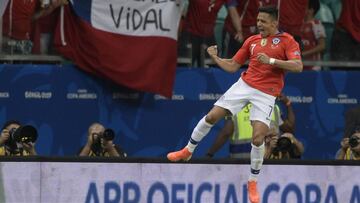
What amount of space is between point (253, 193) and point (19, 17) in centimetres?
411

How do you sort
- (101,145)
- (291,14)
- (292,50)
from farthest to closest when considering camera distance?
(291,14) < (101,145) < (292,50)

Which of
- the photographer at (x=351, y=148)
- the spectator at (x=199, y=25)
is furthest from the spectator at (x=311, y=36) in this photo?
the photographer at (x=351, y=148)

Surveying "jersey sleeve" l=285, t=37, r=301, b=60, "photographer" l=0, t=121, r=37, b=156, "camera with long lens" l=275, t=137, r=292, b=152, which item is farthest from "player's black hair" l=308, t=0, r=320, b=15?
"photographer" l=0, t=121, r=37, b=156

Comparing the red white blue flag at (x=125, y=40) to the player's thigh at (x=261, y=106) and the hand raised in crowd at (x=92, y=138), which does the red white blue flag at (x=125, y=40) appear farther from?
the player's thigh at (x=261, y=106)

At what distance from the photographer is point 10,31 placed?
15555 mm

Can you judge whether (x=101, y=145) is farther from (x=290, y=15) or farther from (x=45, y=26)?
(x=290, y=15)

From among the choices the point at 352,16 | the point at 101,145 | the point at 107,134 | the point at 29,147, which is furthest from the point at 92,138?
the point at 352,16

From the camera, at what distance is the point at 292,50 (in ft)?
42.7

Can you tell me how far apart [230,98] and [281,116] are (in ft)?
9.80

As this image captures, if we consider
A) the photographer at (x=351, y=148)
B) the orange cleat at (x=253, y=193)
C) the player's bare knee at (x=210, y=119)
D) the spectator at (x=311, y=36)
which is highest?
the spectator at (x=311, y=36)

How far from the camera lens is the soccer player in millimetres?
13039

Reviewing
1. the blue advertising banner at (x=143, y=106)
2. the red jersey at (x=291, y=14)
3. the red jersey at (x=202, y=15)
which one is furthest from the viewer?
the red jersey at (x=291, y=14)

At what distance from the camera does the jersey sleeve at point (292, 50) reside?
12960 mm

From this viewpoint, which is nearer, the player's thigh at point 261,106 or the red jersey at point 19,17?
the player's thigh at point 261,106
